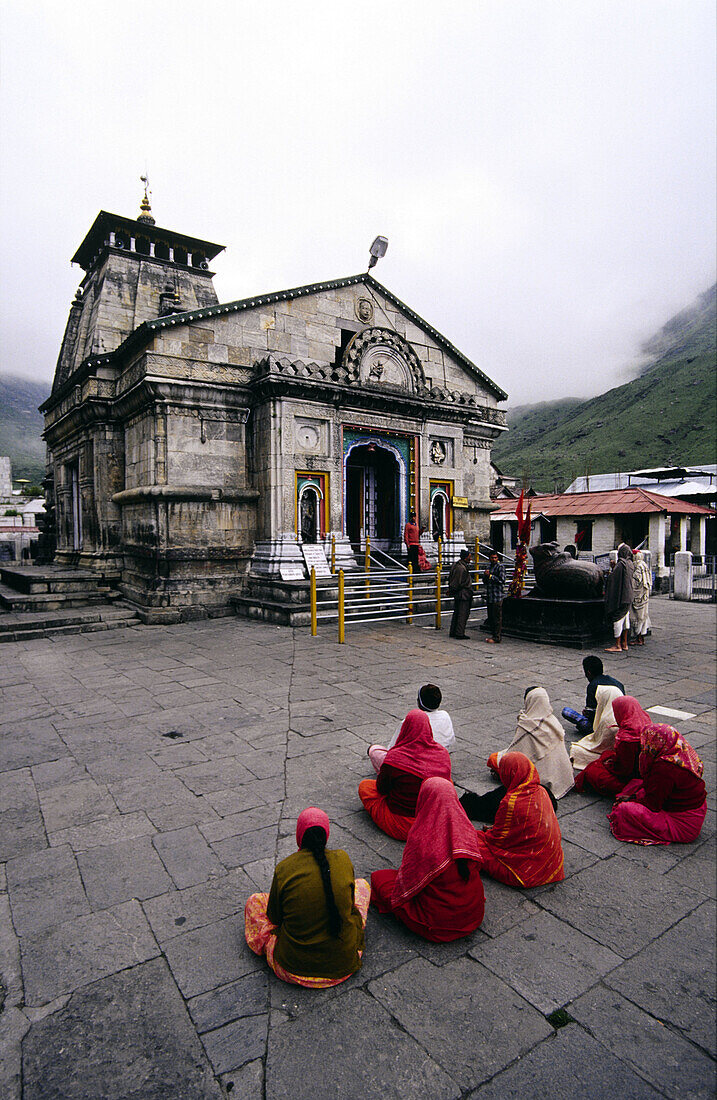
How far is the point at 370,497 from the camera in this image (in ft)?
55.5

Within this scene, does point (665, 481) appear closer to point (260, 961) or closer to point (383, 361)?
point (383, 361)

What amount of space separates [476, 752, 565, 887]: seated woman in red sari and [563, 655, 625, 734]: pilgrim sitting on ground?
Answer: 256cm

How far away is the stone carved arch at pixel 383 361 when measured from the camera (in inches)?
578

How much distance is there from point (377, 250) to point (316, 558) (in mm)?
8445

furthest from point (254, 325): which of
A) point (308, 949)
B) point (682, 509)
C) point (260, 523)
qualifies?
point (682, 509)

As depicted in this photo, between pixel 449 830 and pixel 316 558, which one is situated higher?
pixel 316 558

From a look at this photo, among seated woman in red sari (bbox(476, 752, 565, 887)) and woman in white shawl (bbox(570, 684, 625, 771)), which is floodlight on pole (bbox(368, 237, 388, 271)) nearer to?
woman in white shawl (bbox(570, 684, 625, 771))

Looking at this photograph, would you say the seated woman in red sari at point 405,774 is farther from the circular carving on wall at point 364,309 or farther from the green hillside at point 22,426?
the green hillside at point 22,426

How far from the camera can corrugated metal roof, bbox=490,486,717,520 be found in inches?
843

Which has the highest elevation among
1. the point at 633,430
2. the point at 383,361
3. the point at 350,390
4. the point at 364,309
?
the point at 633,430

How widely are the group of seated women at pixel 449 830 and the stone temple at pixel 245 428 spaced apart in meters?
8.44

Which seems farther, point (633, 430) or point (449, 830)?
point (633, 430)

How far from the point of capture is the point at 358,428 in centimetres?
1477

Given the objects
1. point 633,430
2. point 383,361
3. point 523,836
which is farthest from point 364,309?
point 633,430
